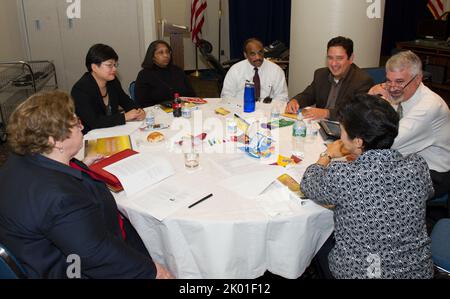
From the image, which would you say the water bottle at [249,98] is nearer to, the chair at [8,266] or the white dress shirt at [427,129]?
the white dress shirt at [427,129]

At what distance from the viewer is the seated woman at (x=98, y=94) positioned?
2.83 metres

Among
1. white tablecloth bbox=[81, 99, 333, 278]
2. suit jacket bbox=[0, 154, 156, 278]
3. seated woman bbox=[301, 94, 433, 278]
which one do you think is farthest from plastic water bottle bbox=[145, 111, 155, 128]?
seated woman bbox=[301, 94, 433, 278]

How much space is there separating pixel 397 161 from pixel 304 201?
18.2 inches

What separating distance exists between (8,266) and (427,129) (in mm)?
2224

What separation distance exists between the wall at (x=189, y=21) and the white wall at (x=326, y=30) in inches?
132

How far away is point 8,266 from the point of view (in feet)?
4.03

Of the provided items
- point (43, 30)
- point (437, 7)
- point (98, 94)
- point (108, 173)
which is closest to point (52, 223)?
point (108, 173)

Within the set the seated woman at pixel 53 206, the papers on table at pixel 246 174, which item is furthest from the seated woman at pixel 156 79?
the seated woman at pixel 53 206

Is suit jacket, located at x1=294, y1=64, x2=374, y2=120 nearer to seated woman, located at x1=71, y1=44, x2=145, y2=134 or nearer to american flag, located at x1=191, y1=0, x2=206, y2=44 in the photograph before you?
seated woman, located at x1=71, y1=44, x2=145, y2=134

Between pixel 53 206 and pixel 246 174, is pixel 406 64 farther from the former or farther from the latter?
pixel 53 206

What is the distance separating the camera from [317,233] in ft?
5.93

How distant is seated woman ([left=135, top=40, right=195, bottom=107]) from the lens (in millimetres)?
3580

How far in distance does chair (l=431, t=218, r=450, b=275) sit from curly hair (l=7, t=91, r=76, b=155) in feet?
5.61

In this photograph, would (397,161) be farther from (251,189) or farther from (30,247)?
(30,247)
